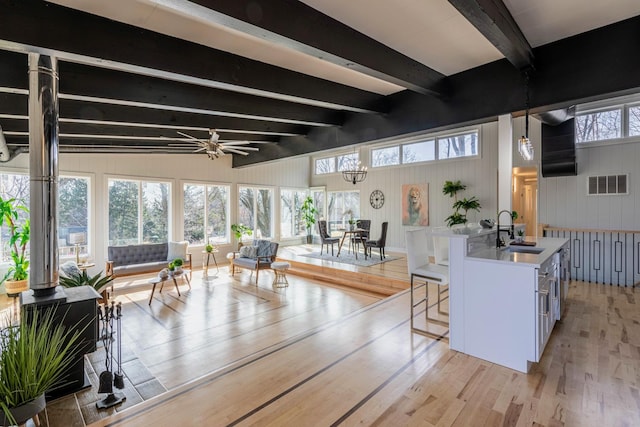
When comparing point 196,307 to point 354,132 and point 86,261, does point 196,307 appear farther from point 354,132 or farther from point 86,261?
point 354,132

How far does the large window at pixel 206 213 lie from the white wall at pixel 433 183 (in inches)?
150

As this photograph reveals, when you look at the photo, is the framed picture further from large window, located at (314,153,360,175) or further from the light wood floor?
the light wood floor

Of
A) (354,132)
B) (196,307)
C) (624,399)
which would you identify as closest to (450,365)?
(624,399)

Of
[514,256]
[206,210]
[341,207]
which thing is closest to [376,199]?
[341,207]

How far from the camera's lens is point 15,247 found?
212 inches

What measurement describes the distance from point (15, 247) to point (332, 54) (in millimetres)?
6423

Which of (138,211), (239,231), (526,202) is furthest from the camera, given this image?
(526,202)

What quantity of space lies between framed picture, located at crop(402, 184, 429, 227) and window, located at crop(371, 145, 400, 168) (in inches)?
35.3

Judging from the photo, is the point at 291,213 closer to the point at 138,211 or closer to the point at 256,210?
the point at 256,210

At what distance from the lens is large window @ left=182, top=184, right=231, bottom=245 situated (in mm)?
8203

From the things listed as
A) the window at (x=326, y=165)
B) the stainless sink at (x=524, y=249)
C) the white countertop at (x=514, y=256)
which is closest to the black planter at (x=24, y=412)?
the white countertop at (x=514, y=256)

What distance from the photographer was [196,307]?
502cm

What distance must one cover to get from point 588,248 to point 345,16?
6.64m

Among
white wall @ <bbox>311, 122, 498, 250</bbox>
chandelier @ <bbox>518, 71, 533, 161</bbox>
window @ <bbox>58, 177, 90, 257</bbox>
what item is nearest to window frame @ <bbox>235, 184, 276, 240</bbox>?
white wall @ <bbox>311, 122, 498, 250</bbox>
